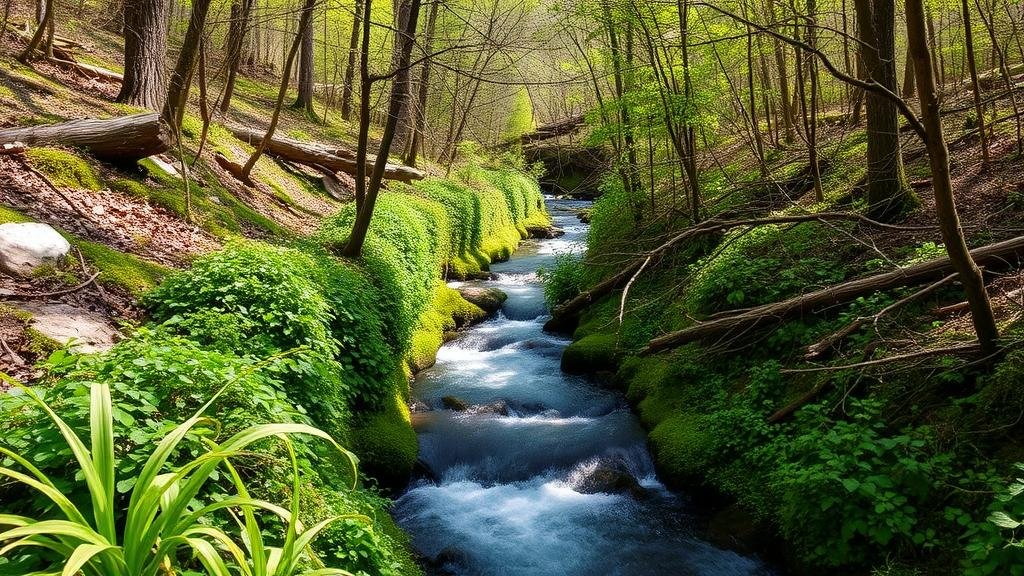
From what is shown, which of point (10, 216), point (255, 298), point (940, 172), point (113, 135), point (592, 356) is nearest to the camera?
point (940, 172)

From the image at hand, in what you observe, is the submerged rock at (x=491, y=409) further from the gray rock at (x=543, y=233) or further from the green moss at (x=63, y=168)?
the gray rock at (x=543, y=233)

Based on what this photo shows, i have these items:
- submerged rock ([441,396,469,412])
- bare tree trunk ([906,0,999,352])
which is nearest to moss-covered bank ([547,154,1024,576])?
bare tree trunk ([906,0,999,352])

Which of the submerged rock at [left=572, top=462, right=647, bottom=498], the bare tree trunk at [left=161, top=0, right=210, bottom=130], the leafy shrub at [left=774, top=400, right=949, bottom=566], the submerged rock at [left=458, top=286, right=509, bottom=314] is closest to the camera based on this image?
the leafy shrub at [left=774, top=400, right=949, bottom=566]

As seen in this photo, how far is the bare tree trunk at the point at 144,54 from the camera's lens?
33.3ft

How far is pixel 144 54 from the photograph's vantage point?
35.1 ft

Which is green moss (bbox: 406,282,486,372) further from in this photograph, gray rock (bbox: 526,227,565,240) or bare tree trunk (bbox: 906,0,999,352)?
gray rock (bbox: 526,227,565,240)

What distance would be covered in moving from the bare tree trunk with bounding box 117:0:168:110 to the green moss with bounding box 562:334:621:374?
27.5 ft

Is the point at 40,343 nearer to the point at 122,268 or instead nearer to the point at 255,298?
the point at 255,298

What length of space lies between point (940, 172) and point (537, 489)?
195 inches

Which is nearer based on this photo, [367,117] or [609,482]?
[609,482]

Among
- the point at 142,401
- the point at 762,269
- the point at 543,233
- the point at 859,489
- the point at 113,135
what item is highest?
the point at 113,135

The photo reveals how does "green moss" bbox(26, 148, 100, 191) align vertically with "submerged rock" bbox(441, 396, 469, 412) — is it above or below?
above

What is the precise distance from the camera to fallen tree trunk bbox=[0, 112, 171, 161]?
26.1 feet

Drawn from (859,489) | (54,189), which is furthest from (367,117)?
(859,489)
